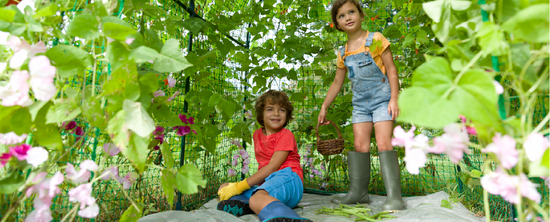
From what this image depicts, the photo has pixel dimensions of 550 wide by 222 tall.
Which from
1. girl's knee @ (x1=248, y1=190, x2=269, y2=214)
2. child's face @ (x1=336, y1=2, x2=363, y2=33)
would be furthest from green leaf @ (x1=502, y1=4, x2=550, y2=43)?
child's face @ (x1=336, y1=2, x2=363, y2=33)

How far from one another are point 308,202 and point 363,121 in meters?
0.67

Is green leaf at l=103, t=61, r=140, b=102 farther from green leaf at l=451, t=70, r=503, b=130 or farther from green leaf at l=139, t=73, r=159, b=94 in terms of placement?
green leaf at l=451, t=70, r=503, b=130

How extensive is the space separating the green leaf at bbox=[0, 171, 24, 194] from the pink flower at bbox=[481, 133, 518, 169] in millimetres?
790

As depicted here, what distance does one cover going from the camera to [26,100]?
0.50 metres

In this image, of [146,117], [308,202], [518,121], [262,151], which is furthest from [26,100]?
[308,202]

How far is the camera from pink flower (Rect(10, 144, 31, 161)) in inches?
20.5

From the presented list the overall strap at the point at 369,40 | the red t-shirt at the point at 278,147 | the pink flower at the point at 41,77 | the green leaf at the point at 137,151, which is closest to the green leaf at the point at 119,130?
the green leaf at the point at 137,151

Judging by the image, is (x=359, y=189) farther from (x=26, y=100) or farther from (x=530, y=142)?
(x=26, y=100)

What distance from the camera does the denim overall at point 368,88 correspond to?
174cm

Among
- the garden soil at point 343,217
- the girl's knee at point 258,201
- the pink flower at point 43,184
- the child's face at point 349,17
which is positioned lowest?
the garden soil at point 343,217

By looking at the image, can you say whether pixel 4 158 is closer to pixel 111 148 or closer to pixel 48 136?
pixel 48 136

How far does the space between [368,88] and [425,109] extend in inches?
59.4

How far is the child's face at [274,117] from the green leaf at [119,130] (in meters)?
1.50

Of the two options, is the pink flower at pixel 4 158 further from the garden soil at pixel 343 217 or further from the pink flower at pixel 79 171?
the garden soil at pixel 343 217
